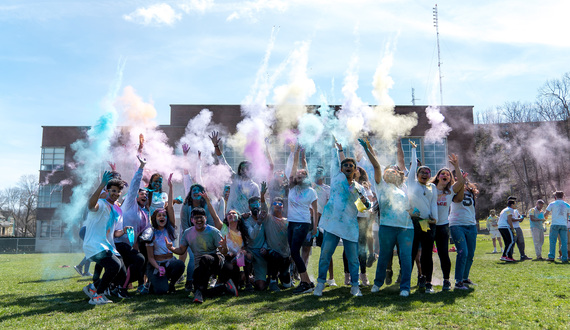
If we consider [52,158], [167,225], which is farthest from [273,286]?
[52,158]

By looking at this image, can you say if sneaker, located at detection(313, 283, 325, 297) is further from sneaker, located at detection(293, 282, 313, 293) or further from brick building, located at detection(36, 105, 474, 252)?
brick building, located at detection(36, 105, 474, 252)

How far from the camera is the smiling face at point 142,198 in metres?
7.77

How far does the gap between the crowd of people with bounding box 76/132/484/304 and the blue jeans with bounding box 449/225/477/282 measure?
2 centimetres

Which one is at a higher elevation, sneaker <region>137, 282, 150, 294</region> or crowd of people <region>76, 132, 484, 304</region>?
crowd of people <region>76, 132, 484, 304</region>

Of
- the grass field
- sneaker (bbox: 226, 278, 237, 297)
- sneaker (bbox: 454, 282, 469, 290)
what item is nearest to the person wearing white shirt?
the grass field

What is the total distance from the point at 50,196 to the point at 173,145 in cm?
1643

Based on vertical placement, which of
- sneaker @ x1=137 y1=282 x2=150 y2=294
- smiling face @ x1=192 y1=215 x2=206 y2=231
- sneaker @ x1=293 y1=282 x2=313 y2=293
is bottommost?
sneaker @ x1=137 y1=282 x2=150 y2=294

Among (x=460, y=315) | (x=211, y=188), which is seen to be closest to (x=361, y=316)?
(x=460, y=315)

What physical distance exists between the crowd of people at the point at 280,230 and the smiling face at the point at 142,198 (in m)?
0.02

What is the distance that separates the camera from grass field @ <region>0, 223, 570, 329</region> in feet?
16.5

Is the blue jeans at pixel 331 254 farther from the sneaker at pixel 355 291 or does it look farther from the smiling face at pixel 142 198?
the smiling face at pixel 142 198

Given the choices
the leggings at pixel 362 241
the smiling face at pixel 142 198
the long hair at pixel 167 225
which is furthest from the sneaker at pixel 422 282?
the smiling face at pixel 142 198

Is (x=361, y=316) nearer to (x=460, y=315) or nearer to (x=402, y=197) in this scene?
(x=460, y=315)

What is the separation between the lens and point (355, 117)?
12.5 meters
